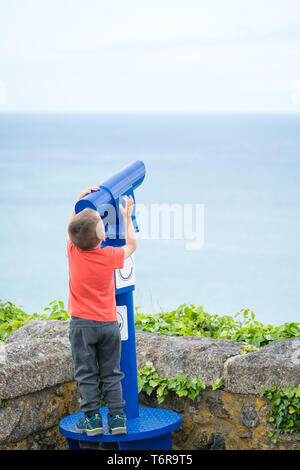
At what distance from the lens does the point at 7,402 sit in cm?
313

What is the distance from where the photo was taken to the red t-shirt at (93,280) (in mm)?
2990

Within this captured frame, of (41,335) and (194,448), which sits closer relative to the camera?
(194,448)

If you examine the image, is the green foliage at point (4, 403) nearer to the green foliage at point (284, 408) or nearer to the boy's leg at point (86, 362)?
the boy's leg at point (86, 362)

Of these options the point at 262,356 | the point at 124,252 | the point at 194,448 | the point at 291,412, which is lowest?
the point at 194,448

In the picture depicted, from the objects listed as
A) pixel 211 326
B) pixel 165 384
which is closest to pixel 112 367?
pixel 165 384

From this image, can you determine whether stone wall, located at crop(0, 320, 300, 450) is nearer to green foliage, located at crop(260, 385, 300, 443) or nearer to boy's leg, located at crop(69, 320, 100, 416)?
green foliage, located at crop(260, 385, 300, 443)

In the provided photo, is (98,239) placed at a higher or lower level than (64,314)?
higher

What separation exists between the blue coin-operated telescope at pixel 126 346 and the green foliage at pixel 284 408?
43 centimetres

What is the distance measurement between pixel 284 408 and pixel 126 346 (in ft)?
2.49

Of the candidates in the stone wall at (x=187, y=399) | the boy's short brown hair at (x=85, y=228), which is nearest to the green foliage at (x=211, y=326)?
the stone wall at (x=187, y=399)

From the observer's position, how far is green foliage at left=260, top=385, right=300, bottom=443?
3162 mm

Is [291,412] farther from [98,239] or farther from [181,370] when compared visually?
[98,239]
